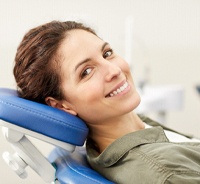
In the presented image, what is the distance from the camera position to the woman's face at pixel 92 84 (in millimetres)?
1033

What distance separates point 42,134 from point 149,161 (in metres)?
0.29

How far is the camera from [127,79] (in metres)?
1.12

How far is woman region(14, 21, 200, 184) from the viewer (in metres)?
0.99

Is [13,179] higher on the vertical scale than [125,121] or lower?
lower

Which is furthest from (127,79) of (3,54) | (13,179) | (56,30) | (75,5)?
(75,5)

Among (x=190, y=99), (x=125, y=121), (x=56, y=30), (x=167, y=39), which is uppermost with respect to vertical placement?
(x=56, y=30)

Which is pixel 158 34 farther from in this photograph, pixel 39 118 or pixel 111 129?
pixel 39 118

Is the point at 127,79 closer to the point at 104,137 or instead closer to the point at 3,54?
the point at 104,137

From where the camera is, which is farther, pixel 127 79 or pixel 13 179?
pixel 13 179

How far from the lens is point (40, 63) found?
1048 mm

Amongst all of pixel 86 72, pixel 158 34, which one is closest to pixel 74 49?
pixel 86 72

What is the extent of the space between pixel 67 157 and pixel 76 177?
0.57 ft

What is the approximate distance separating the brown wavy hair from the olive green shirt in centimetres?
24

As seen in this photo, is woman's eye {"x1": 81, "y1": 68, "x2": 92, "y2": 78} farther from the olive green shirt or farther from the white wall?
the white wall
